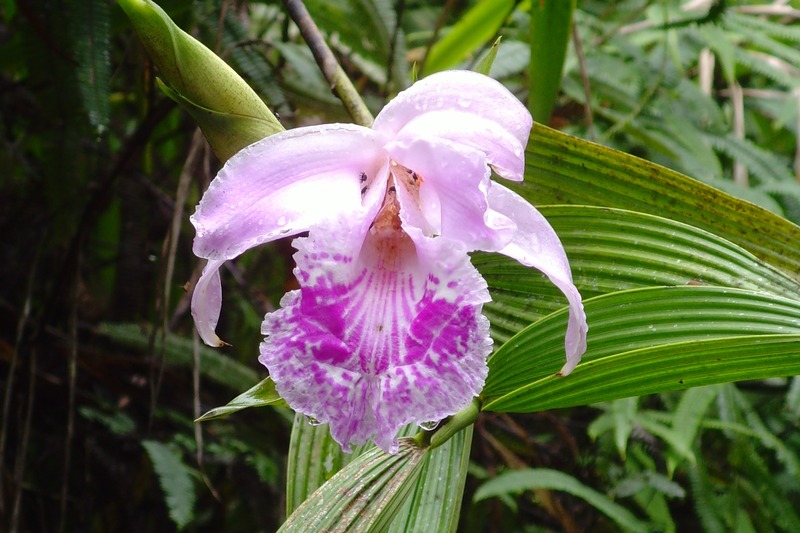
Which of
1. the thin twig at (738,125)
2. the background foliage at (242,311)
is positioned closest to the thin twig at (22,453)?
the background foliage at (242,311)

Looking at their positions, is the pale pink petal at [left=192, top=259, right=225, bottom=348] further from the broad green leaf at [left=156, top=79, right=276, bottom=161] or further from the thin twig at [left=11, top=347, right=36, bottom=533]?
the thin twig at [left=11, top=347, right=36, bottom=533]

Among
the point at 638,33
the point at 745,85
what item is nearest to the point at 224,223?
the point at 638,33

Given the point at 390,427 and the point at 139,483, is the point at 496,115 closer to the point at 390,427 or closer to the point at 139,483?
the point at 390,427

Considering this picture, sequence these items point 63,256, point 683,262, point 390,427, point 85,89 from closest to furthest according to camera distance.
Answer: point 390,427, point 683,262, point 85,89, point 63,256

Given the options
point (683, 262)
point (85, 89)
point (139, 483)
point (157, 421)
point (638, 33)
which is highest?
point (638, 33)

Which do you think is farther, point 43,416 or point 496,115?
point 43,416

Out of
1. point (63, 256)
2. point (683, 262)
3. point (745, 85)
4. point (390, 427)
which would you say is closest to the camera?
point (390, 427)

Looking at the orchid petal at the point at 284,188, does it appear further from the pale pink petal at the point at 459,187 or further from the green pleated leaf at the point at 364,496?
the green pleated leaf at the point at 364,496
